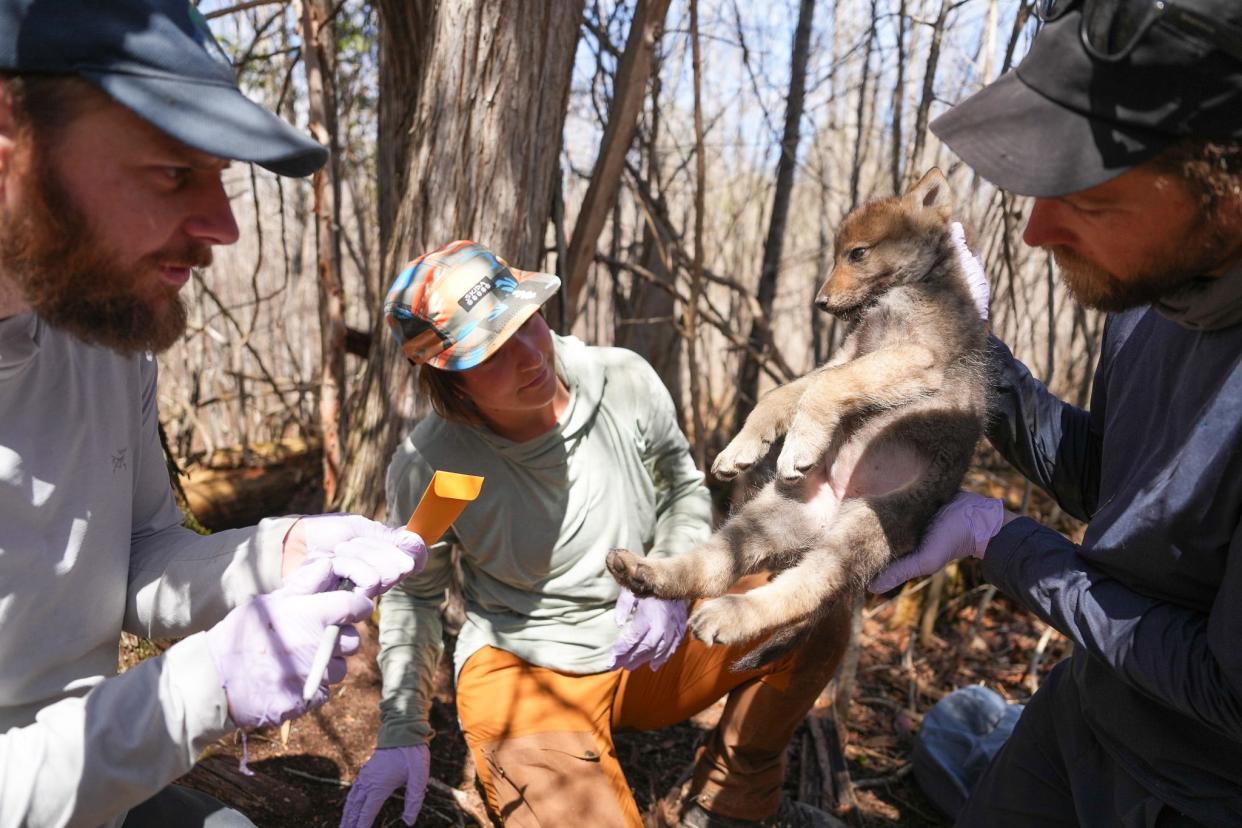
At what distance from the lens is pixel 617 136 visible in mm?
4570

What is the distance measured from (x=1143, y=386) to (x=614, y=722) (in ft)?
7.36

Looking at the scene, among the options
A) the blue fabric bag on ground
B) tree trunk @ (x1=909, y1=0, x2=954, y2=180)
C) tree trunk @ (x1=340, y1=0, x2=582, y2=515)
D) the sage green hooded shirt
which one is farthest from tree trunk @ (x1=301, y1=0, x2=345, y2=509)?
the blue fabric bag on ground

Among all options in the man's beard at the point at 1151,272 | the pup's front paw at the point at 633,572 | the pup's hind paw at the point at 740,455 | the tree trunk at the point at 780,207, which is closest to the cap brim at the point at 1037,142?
the man's beard at the point at 1151,272

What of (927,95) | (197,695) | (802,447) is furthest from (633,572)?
(927,95)

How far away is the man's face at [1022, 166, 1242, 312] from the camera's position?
185 centimetres

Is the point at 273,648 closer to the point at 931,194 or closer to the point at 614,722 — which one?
the point at 614,722

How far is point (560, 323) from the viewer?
15.9ft

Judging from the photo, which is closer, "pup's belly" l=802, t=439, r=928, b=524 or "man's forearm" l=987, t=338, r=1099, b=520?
"man's forearm" l=987, t=338, r=1099, b=520

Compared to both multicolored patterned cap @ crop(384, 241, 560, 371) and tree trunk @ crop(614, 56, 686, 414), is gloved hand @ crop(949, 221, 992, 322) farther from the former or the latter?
tree trunk @ crop(614, 56, 686, 414)

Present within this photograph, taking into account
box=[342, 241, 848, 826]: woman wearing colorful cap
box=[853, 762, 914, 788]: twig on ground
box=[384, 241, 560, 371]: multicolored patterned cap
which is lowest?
box=[853, 762, 914, 788]: twig on ground

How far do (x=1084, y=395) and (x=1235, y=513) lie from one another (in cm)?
452

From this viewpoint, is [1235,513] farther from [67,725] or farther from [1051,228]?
[67,725]

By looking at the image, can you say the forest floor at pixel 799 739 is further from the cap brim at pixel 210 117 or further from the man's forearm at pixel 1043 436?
the cap brim at pixel 210 117

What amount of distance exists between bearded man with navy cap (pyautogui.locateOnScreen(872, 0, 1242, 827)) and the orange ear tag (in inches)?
56.4
